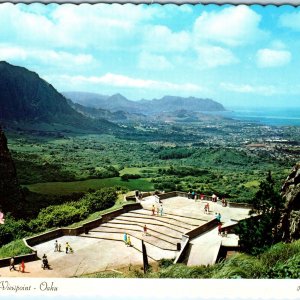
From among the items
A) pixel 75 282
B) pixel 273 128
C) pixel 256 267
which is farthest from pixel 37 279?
pixel 273 128

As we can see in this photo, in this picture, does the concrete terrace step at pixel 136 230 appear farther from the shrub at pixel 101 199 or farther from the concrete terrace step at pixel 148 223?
the shrub at pixel 101 199

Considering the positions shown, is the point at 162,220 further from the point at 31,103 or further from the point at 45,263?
the point at 31,103

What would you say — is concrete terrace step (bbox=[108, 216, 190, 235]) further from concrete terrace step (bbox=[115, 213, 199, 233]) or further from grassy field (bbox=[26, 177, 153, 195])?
grassy field (bbox=[26, 177, 153, 195])

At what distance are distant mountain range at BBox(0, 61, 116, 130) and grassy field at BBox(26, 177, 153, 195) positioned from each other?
37.8 inches

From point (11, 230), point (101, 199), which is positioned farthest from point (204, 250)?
point (11, 230)

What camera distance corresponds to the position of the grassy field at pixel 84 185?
7160 mm

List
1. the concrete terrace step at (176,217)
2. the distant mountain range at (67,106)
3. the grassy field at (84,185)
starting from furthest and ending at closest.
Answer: the grassy field at (84,185), the concrete terrace step at (176,217), the distant mountain range at (67,106)

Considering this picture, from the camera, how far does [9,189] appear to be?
6539mm

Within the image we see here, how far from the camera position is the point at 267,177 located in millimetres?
6277

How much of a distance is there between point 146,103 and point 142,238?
214cm

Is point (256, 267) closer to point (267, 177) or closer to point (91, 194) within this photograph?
point (267, 177)

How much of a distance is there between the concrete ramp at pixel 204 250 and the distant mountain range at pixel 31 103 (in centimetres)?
270

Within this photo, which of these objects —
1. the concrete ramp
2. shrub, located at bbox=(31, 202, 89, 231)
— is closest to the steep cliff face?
shrub, located at bbox=(31, 202, 89, 231)

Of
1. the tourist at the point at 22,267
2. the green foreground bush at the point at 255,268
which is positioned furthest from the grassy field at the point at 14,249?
the green foreground bush at the point at 255,268
